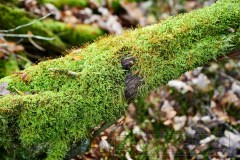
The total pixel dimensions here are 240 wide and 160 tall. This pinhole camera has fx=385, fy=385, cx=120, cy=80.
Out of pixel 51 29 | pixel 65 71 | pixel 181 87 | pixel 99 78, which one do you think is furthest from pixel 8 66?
pixel 181 87

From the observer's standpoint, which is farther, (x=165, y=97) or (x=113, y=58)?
(x=165, y=97)

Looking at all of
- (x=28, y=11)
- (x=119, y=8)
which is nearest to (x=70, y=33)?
(x=28, y=11)

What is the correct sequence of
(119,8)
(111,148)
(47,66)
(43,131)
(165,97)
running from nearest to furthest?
1. (43,131)
2. (47,66)
3. (111,148)
4. (165,97)
5. (119,8)

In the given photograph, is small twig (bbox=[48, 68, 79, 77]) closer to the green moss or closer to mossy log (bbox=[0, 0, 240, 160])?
mossy log (bbox=[0, 0, 240, 160])

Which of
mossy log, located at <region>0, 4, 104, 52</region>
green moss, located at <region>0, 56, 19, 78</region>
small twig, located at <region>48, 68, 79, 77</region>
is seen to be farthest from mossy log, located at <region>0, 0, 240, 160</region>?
mossy log, located at <region>0, 4, 104, 52</region>

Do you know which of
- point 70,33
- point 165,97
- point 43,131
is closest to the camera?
point 43,131

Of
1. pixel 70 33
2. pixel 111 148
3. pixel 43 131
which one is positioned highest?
pixel 70 33

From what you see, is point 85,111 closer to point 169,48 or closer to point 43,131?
point 43,131
